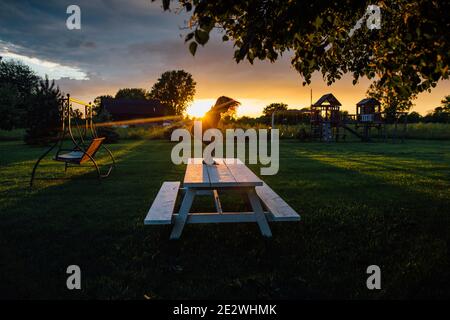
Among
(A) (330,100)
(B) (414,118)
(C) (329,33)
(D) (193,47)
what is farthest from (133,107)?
(D) (193,47)

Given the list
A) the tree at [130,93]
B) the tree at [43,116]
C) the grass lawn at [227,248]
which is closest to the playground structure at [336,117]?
the tree at [43,116]

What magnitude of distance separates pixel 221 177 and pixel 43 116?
78.6 feet

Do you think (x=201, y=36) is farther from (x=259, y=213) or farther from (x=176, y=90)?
(x=176, y=90)

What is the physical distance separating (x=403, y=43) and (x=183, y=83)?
273 feet

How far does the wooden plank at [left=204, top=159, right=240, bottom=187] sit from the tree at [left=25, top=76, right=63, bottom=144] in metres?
21.8

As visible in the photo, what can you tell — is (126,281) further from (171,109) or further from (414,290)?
(171,109)

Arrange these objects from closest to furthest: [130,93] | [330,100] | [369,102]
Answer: [330,100] < [369,102] < [130,93]

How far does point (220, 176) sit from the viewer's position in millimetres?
4430

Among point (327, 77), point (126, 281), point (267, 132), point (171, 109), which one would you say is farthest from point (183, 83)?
point (126, 281)

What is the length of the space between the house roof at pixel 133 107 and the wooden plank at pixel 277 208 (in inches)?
2598

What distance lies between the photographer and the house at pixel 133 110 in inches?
2645

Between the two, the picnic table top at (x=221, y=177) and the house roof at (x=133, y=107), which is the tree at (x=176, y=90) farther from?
the picnic table top at (x=221, y=177)
